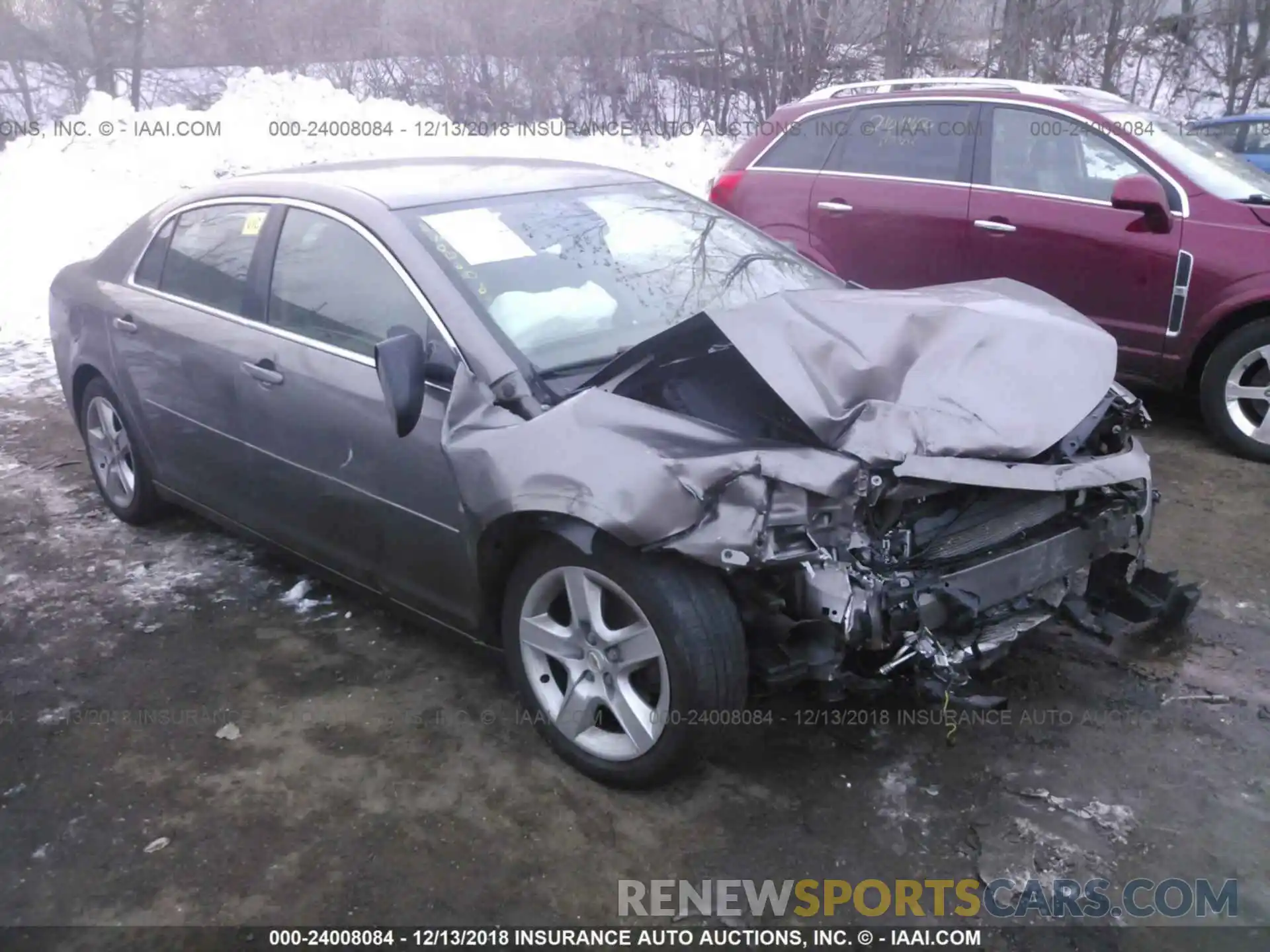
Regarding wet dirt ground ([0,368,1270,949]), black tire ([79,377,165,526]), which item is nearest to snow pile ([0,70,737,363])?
black tire ([79,377,165,526])

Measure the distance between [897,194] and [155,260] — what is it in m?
4.04

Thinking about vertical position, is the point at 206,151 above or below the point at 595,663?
above

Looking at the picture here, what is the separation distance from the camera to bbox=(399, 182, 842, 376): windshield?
3.29 metres

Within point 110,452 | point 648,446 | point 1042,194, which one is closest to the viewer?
point 648,446

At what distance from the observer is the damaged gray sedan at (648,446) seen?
107 inches

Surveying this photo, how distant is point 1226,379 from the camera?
17.6 ft

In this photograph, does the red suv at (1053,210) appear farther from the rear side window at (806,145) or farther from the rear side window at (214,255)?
the rear side window at (214,255)

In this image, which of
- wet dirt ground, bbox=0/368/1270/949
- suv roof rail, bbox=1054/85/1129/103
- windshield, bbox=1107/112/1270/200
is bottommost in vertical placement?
wet dirt ground, bbox=0/368/1270/949

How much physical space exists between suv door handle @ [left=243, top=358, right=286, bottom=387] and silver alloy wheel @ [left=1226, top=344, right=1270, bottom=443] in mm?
4514

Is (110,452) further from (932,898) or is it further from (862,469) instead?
(932,898)

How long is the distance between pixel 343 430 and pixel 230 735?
1.04 meters

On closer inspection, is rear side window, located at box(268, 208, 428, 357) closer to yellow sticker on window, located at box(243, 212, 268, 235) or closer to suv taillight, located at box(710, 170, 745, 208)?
yellow sticker on window, located at box(243, 212, 268, 235)

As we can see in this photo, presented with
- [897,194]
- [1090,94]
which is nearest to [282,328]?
[897,194]

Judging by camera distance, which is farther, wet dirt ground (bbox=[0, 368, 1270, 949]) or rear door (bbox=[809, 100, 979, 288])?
rear door (bbox=[809, 100, 979, 288])
